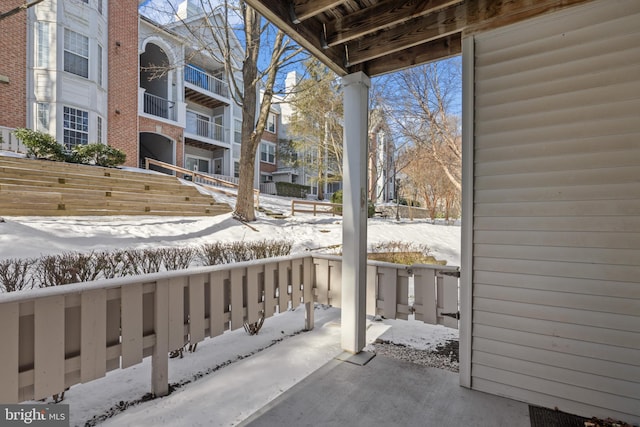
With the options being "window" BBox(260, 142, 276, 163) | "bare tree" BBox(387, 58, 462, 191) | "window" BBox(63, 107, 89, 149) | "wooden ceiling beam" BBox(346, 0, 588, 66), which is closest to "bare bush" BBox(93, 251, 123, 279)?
"wooden ceiling beam" BBox(346, 0, 588, 66)

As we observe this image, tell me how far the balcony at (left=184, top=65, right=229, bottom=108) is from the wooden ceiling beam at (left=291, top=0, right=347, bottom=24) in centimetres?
1393

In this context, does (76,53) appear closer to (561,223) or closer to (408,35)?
(408,35)

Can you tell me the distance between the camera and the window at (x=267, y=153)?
20022 millimetres

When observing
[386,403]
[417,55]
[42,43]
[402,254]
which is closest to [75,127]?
[42,43]

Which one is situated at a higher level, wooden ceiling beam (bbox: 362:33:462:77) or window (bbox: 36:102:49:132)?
window (bbox: 36:102:49:132)

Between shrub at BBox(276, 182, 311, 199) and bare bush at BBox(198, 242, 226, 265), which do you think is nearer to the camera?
bare bush at BBox(198, 242, 226, 265)

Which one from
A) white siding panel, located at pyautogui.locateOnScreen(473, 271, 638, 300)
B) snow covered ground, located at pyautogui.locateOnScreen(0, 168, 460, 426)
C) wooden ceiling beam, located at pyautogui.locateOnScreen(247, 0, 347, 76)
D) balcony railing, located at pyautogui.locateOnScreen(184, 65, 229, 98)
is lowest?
snow covered ground, located at pyautogui.locateOnScreen(0, 168, 460, 426)

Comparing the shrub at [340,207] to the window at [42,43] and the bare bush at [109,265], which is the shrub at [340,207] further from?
the window at [42,43]

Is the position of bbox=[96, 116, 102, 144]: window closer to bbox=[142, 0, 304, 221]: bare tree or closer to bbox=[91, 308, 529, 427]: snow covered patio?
bbox=[142, 0, 304, 221]: bare tree

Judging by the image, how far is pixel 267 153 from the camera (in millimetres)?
20453

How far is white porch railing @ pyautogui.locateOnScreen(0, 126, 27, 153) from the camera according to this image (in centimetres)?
856

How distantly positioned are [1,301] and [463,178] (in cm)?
274

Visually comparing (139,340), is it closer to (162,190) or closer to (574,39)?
(574,39)

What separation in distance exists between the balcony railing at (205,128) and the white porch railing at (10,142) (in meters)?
7.18
